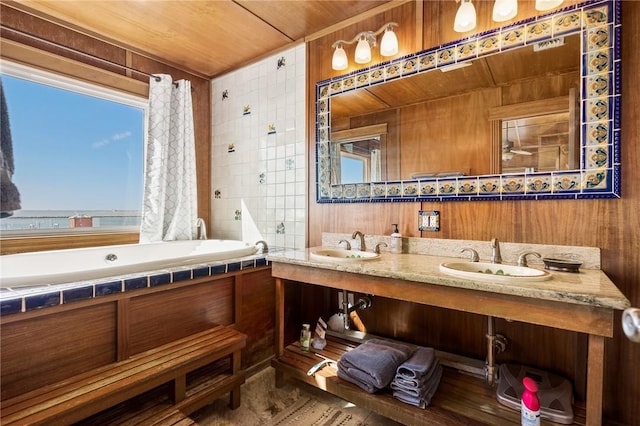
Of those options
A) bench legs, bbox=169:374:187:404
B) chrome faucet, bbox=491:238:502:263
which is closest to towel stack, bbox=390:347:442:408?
chrome faucet, bbox=491:238:502:263

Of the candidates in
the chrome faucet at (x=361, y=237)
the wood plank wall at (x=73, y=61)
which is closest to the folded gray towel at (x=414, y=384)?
the chrome faucet at (x=361, y=237)

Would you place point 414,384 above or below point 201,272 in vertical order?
below

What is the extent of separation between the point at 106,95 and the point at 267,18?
4.78 ft

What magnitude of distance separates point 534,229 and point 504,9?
107 centimetres

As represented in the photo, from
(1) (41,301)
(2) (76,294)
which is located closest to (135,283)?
(2) (76,294)

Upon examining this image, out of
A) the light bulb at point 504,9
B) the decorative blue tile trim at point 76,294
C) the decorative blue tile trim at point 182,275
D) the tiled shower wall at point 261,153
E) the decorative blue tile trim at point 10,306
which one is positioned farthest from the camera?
the tiled shower wall at point 261,153

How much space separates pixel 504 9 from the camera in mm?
1497

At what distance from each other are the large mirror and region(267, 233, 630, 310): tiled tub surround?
26 cm

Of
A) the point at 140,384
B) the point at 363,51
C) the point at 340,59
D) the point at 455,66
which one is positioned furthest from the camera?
the point at 340,59

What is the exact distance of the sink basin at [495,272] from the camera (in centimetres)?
113

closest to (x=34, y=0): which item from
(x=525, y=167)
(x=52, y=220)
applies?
(x=52, y=220)

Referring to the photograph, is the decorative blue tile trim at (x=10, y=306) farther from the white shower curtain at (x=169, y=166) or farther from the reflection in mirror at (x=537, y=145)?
the reflection in mirror at (x=537, y=145)

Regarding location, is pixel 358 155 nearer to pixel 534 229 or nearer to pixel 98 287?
pixel 534 229

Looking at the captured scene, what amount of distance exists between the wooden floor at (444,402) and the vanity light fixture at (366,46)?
1.84m
